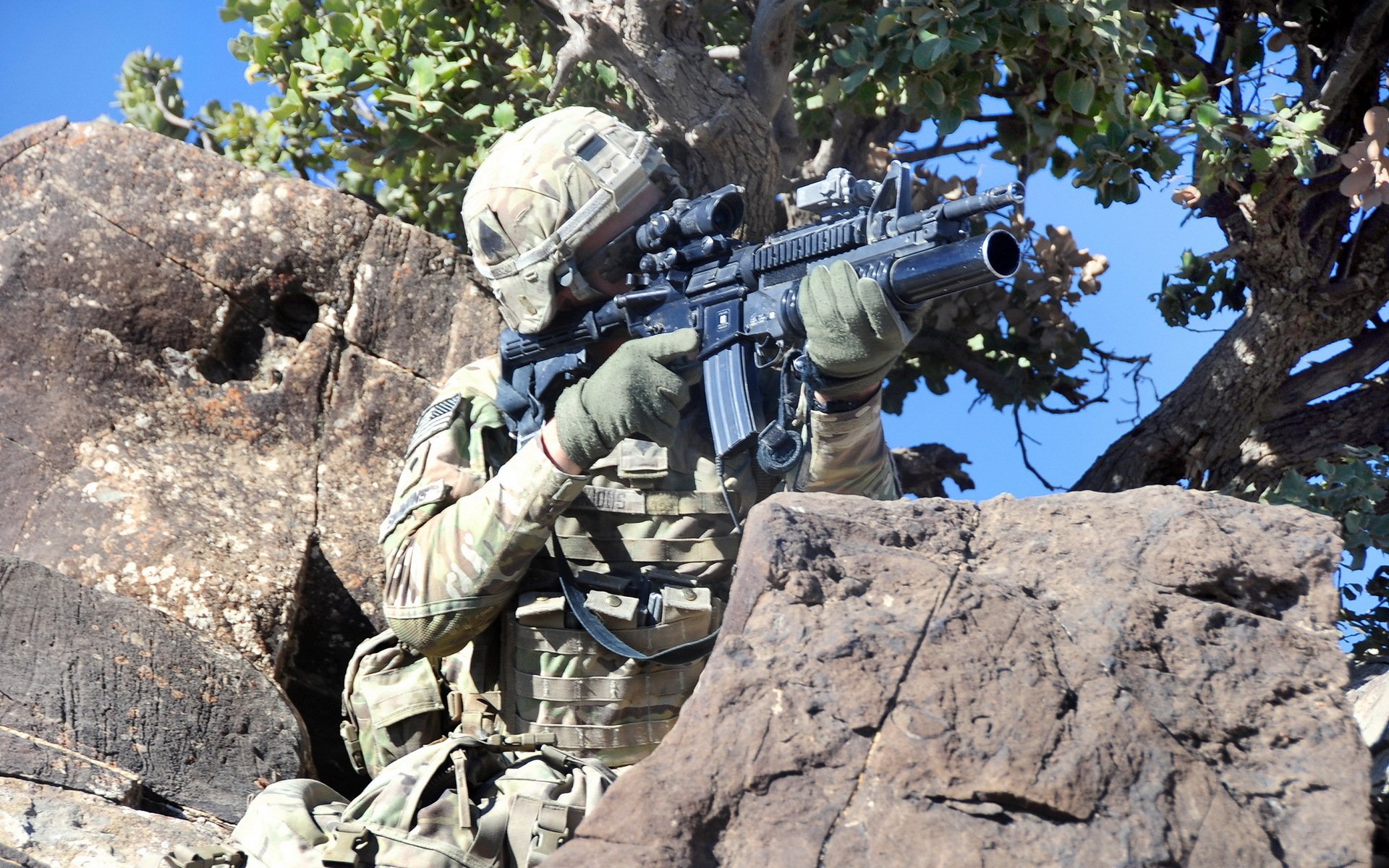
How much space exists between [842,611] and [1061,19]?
7.86 feet

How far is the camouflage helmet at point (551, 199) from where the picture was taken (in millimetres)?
3676

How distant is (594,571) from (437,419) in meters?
0.66

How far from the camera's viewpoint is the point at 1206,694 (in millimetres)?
2348

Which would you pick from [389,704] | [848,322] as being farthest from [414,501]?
[848,322]

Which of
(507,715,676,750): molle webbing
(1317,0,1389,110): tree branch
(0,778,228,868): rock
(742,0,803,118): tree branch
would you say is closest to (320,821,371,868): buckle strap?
(0,778,228,868): rock

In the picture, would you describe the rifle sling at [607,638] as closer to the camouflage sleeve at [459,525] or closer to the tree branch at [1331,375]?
the camouflage sleeve at [459,525]

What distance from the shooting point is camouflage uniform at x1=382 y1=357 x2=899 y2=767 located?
11.8ft

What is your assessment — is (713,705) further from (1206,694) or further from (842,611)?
(1206,694)

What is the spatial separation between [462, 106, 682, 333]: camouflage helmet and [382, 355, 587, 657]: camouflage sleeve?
0.41 m

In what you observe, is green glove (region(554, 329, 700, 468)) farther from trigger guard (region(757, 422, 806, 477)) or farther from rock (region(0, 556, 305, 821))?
rock (region(0, 556, 305, 821))

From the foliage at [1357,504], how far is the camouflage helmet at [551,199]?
2059mm

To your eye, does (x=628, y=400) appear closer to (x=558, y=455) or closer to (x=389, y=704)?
(x=558, y=455)

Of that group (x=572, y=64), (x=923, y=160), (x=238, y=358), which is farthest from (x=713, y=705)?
(x=923, y=160)

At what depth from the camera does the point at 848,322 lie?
10.1 ft
